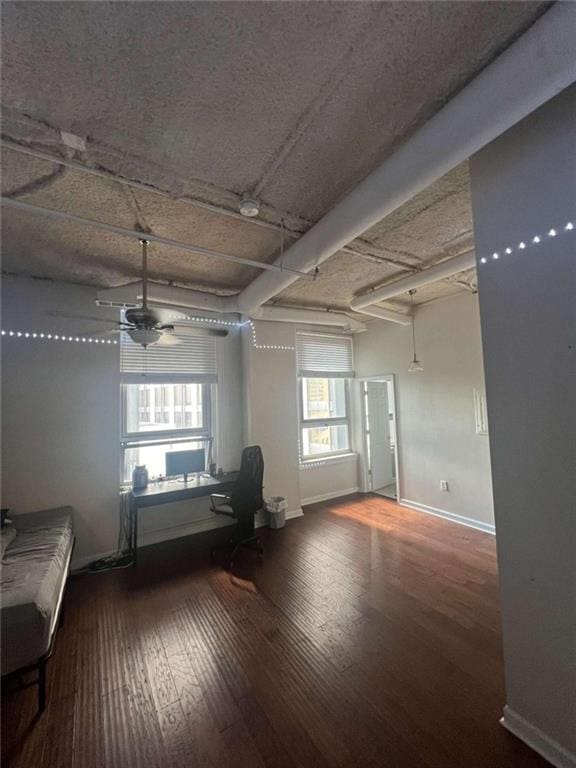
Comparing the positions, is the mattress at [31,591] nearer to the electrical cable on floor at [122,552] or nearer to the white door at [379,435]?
the electrical cable on floor at [122,552]

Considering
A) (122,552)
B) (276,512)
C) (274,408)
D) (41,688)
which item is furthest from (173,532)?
(41,688)

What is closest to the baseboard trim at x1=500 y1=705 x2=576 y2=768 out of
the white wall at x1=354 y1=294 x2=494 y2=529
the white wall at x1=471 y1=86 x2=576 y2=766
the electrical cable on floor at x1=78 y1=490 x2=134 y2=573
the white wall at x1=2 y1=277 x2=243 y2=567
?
the white wall at x1=471 y1=86 x2=576 y2=766

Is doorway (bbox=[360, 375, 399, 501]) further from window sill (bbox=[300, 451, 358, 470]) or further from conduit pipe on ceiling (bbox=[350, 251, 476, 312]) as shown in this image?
conduit pipe on ceiling (bbox=[350, 251, 476, 312])

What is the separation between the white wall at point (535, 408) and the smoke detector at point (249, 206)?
1342 millimetres

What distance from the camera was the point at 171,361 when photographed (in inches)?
157

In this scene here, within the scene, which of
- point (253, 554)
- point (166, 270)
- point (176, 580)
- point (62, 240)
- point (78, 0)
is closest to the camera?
point (78, 0)

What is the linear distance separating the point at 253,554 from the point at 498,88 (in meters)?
4.02

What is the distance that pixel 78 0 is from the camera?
103 cm

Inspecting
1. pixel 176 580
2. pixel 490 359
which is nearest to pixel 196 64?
pixel 490 359

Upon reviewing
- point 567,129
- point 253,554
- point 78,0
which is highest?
point 78,0

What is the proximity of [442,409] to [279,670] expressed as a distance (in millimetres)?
3617

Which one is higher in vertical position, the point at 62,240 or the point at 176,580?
the point at 62,240

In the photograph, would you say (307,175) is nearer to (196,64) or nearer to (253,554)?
(196,64)

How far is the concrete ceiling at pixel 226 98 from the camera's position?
1114 millimetres
